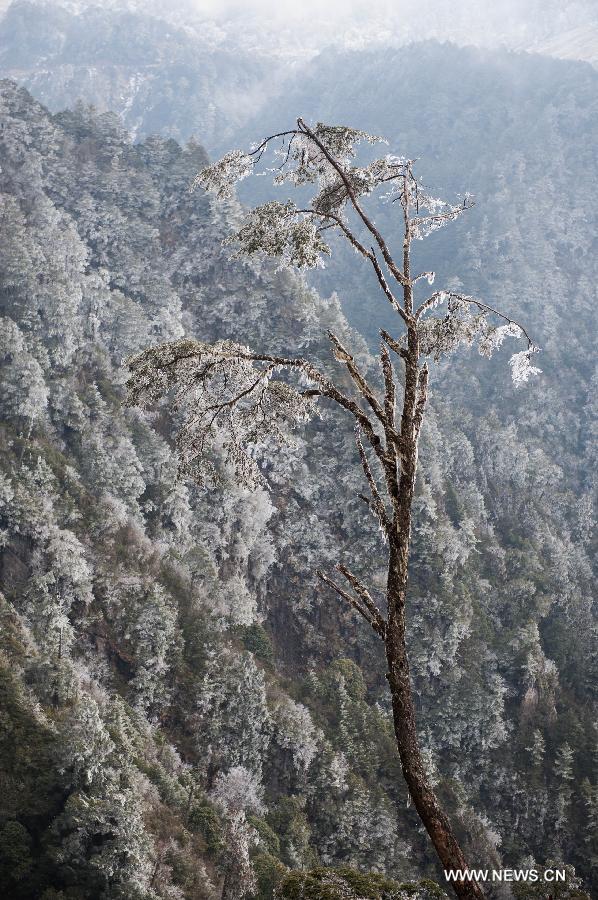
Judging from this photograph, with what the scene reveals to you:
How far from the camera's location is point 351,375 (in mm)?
8203

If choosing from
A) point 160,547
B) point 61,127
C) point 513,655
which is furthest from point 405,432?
point 61,127

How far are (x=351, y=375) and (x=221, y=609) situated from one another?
63.2 meters

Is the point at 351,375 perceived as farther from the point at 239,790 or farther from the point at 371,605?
the point at 239,790

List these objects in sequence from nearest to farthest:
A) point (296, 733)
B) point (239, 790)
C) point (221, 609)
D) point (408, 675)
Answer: point (408, 675)
point (239, 790)
point (296, 733)
point (221, 609)

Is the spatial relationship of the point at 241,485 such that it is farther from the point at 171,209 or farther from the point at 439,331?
the point at 171,209

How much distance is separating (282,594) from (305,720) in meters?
22.4

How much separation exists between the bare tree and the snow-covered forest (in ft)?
2.37

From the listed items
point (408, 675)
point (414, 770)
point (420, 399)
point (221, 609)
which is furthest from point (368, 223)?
point (221, 609)

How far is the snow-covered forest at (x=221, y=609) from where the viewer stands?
43062mm

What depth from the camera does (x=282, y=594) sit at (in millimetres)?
83875

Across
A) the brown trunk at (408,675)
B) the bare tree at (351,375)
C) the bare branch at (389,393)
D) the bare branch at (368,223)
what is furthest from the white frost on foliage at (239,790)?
the bare branch at (368,223)

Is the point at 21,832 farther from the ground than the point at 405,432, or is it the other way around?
the point at 405,432

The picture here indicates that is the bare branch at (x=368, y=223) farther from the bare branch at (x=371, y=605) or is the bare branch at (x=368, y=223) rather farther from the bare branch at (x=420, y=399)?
the bare branch at (x=371, y=605)

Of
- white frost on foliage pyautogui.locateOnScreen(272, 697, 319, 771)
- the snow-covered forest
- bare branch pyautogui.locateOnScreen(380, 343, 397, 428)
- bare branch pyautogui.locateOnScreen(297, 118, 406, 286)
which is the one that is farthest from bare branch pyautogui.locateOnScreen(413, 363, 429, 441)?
white frost on foliage pyautogui.locateOnScreen(272, 697, 319, 771)
